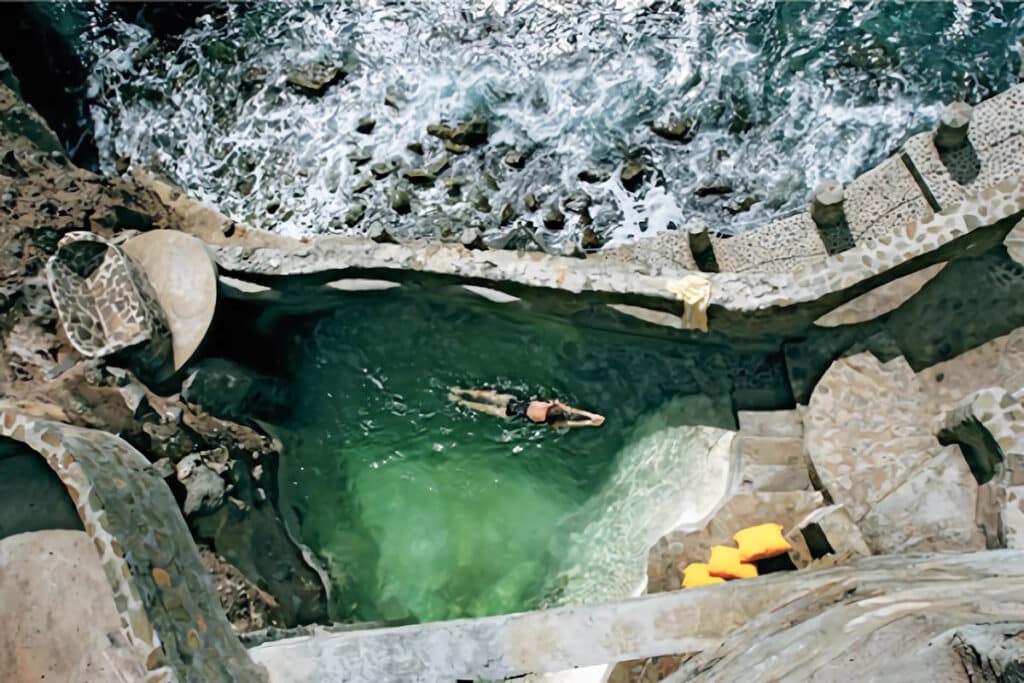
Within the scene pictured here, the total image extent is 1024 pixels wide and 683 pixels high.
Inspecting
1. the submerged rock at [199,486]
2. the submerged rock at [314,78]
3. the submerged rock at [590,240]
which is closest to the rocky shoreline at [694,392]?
the submerged rock at [199,486]

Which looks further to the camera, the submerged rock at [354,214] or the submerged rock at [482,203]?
the submerged rock at [354,214]

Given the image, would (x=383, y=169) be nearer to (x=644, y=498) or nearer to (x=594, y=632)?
(x=644, y=498)

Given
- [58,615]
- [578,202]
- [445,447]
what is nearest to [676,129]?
[578,202]

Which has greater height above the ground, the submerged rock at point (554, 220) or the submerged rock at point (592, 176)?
the submerged rock at point (592, 176)

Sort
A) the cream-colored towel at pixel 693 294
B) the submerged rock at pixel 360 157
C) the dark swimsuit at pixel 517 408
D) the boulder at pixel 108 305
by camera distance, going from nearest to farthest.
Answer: the cream-colored towel at pixel 693 294 < the boulder at pixel 108 305 < the dark swimsuit at pixel 517 408 < the submerged rock at pixel 360 157

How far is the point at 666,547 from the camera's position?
4852 mm

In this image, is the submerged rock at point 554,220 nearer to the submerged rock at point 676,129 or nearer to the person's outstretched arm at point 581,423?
the submerged rock at point 676,129

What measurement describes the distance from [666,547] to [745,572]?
0.49 m

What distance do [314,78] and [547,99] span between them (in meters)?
2.29

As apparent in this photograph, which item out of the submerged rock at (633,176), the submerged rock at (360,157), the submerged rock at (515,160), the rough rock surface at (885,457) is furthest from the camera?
the submerged rock at (360,157)

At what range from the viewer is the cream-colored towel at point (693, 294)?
4.85m

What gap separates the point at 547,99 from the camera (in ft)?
26.6

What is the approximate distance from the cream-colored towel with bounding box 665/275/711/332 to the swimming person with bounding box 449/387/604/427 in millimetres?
931

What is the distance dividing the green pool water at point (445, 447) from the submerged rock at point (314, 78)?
3.73 meters
